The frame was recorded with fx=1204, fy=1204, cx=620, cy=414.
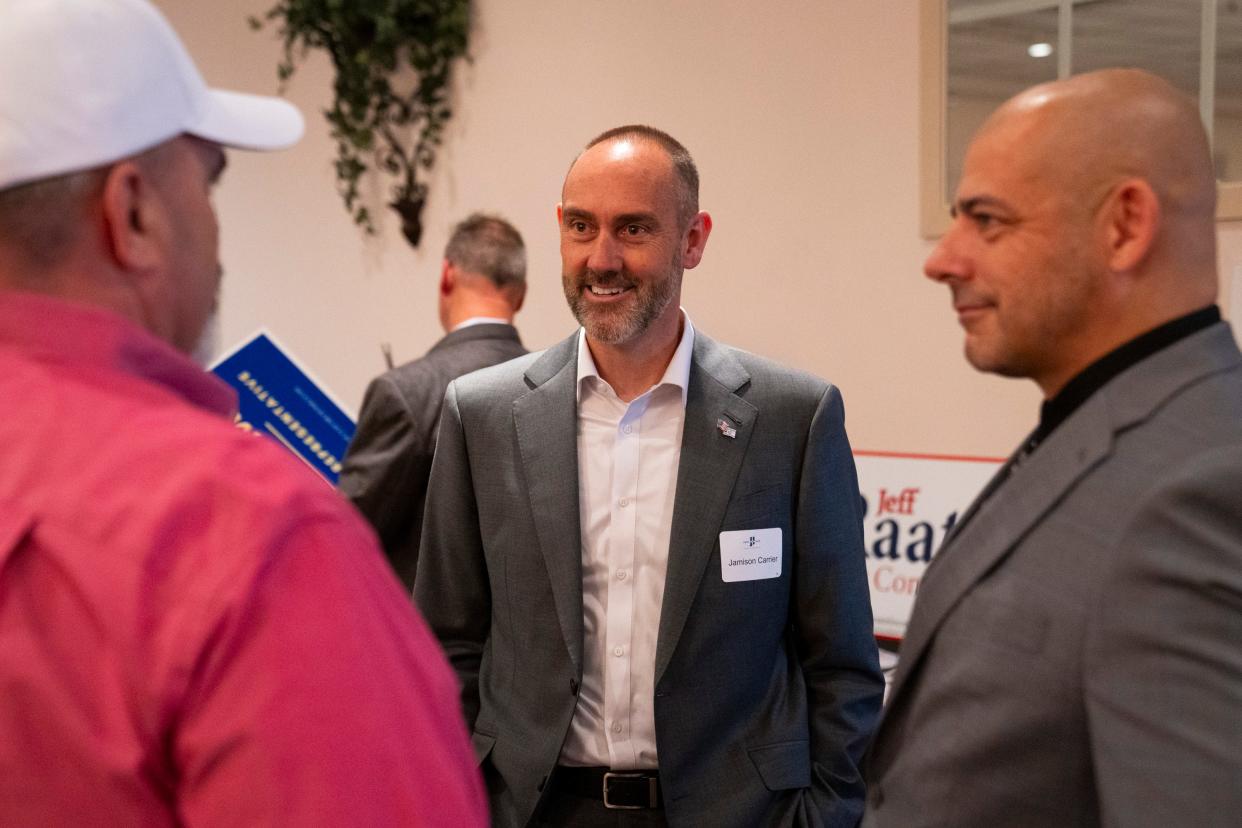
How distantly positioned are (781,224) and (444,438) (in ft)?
5.82

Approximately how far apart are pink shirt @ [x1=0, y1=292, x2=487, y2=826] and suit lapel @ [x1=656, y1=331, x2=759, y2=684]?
117 centimetres

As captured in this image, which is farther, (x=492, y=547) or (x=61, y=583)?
(x=492, y=547)

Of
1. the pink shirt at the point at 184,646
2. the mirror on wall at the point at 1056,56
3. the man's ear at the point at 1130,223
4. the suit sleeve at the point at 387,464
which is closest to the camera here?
the pink shirt at the point at 184,646

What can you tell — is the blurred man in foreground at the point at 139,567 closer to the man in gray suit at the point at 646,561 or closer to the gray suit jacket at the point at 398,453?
the man in gray suit at the point at 646,561

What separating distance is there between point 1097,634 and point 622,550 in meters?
1.00

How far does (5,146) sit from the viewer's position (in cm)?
83

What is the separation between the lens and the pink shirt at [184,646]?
0.75m

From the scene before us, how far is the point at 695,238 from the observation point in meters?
2.24

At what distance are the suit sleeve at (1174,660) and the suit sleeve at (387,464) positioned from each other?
2.17 m

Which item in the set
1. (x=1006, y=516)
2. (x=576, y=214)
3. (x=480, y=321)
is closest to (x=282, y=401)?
(x=480, y=321)

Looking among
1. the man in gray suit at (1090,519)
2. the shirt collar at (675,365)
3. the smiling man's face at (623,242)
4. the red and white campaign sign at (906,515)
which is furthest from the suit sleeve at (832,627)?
the red and white campaign sign at (906,515)

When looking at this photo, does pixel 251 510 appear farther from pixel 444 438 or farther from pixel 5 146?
pixel 444 438

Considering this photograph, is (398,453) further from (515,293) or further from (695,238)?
(695,238)

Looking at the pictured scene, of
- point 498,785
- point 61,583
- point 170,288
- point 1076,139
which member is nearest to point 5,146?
point 170,288
